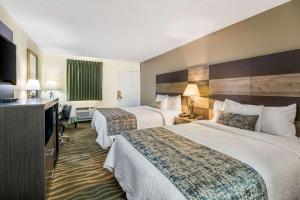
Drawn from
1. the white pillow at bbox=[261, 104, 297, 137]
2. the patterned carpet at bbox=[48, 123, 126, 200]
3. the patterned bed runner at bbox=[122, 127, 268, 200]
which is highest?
the white pillow at bbox=[261, 104, 297, 137]

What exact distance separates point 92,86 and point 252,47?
514 centimetres

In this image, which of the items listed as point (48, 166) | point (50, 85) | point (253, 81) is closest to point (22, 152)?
point (48, 166)

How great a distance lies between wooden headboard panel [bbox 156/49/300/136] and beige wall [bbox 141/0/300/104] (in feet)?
0.46

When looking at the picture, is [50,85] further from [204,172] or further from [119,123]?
[204,172]

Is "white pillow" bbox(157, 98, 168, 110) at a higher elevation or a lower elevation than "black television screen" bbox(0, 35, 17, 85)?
lower

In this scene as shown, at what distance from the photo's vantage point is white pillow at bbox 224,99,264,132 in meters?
2.28

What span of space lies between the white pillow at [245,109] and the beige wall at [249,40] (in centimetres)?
83

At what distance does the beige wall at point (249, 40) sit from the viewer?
7.18 ft

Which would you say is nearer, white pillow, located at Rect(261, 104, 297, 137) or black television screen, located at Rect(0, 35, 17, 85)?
black television screen, located at Rect(0, 35, 17, 85)

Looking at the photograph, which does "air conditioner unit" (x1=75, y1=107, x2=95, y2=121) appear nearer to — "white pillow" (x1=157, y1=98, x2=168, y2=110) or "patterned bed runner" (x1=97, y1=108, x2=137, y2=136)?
"patterned bed runner" (x1=97, y1=108, x2=137, y2=136)

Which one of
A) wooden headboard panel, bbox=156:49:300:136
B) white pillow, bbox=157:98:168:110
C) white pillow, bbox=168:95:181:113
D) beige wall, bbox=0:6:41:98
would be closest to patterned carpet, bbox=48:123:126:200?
beige wall, bbox=0:6:41:98

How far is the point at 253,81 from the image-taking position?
260 centimetres

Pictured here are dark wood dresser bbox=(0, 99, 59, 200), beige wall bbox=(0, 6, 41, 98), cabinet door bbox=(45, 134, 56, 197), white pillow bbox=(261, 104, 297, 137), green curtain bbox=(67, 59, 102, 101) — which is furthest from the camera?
green curtain bbox=(67, 59, 102, 101)

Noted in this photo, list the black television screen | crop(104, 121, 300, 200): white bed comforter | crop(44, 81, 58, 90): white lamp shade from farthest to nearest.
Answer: crop(44, 81, 58, 90): white lamp shade
the black television screen
crop(104, 121, 300, 200): white bed comforter
